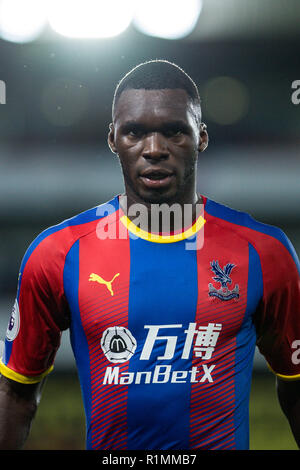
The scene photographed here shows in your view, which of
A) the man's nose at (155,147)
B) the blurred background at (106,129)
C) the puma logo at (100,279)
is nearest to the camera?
the man's nose at (155,147)

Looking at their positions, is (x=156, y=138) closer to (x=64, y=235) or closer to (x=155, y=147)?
(x=155, y=147)

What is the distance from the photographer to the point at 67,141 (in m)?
4.91

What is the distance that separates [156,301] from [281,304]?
0.44 metres

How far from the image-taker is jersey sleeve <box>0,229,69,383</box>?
183 centimetres

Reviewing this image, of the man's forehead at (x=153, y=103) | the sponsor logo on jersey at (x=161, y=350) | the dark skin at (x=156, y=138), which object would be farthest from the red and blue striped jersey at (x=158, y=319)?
the man's forehead at (x=153, y=103)

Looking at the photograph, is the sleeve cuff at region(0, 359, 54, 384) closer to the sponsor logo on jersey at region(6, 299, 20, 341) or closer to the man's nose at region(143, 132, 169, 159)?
the sponsor logo on jersey at region(6, 299, 20, 341)

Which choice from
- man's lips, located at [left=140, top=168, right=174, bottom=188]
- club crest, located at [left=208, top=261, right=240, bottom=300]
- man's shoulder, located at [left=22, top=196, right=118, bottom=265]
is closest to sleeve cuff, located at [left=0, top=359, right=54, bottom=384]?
man's shoulder, located at [left=22, top=196, right=118, bottom=265]

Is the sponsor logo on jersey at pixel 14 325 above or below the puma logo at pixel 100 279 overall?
below

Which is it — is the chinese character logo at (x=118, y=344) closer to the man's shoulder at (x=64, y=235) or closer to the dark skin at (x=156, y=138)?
the man's shoulder at (x=64, y=235)

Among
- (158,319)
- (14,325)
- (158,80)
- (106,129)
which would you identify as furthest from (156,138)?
(106,129)

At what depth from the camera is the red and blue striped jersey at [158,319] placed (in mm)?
1770

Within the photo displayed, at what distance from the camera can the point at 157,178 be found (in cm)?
174

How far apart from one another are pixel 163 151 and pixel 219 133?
10.7ft
